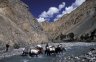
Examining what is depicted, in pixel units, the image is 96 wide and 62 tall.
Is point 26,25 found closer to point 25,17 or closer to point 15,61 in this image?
point 25,17

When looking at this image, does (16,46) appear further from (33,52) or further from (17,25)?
(33,52)

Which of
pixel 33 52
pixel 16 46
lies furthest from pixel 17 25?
pixel 33 52

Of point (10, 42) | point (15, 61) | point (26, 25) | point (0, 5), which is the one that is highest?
point (0, 5)

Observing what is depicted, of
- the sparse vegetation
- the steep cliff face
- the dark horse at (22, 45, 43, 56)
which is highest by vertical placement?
the steep cliff face

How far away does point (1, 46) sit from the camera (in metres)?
91.3

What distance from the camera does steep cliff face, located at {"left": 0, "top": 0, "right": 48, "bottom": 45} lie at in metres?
104

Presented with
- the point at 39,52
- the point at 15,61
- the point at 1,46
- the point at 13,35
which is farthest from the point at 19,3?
the point at 15,61

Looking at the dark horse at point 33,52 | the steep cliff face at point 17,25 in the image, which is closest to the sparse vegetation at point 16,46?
the steep cliff face at point 17,25

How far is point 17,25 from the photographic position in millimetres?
120000

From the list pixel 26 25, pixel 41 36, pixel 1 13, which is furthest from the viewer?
pixel 41 36

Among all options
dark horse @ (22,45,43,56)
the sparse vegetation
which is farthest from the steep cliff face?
dark horse @ (22,45,43,56)

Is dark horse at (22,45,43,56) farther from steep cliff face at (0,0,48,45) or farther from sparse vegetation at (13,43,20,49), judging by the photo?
sparse vegetation at (13,43,20,49)

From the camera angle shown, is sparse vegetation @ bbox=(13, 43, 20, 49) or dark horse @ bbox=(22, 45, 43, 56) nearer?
dark horse @ bbox=(22, 45, 43, 56)

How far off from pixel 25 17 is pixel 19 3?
9184 millimetres
